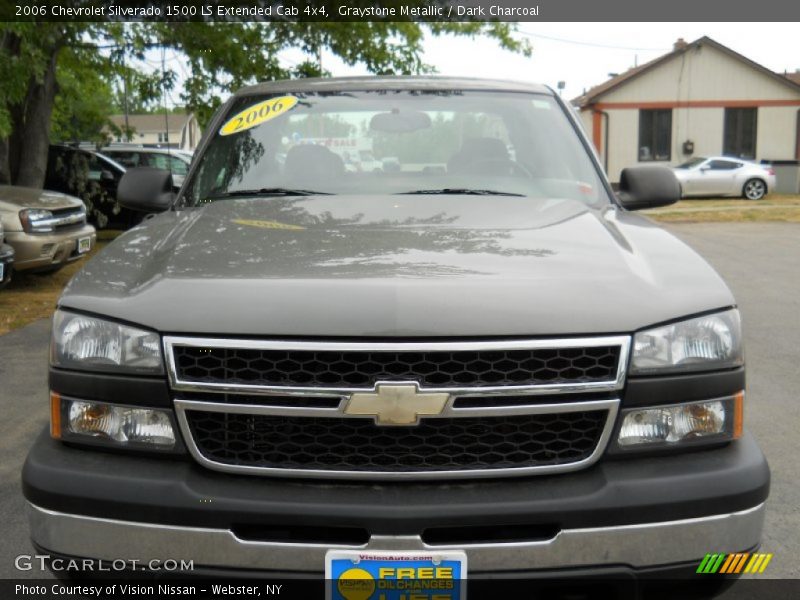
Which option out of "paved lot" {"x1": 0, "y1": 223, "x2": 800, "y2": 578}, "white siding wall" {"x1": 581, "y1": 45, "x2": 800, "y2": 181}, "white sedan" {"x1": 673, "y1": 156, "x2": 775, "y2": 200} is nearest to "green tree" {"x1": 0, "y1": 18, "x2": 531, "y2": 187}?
"paved lot" {"x1": 0, "y1": 223, "x2": 800, "y2": 578}

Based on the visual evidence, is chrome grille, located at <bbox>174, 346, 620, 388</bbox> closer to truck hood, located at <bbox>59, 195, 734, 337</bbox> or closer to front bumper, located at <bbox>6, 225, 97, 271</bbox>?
truck hood, located at <bbox>59, 195, 734, 337</bbox>

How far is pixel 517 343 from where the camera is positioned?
215 centimetres

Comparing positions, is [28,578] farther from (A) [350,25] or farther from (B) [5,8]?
(A) [350,25]

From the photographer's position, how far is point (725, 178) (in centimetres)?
2847

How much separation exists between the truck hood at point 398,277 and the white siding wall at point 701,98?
33564 mm

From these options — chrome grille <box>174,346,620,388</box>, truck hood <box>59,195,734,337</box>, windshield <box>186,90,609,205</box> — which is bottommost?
chrome grille <box>174,346,620,388</box>

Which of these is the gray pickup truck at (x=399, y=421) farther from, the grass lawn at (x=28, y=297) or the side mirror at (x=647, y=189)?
the grass lawn at (x=28, y=297)

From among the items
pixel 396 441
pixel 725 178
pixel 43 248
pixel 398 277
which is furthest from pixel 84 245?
pixel 725 178

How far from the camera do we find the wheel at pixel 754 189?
93.5ft

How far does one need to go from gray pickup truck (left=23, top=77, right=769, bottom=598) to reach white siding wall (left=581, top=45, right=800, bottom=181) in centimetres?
3399

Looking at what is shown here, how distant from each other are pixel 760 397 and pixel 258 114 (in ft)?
11.9

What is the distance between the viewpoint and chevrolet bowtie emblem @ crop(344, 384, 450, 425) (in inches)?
84.1

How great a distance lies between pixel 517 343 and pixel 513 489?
356 millimetres

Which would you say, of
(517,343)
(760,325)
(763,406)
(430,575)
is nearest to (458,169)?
(517,343)
